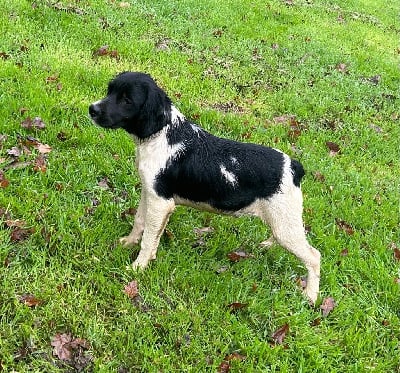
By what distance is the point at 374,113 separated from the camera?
330 inches

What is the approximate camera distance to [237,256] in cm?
468

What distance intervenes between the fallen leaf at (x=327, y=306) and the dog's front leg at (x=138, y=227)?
1.78 meters

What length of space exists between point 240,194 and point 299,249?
75cm

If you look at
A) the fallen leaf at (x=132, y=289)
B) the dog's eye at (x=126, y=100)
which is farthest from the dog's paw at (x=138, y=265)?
the dog's eye at (x=126, y=100)

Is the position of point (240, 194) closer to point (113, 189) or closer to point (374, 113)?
point (113, 189)

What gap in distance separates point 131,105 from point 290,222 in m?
1.64

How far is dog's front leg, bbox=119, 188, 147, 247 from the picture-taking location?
14.1 ft

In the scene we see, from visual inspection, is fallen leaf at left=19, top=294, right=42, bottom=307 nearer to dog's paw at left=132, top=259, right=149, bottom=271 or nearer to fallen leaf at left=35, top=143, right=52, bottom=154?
dog's paw at left=132, top=259, right=149, bottom=271

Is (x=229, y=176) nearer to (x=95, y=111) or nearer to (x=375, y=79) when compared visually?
(x=95, y=111)

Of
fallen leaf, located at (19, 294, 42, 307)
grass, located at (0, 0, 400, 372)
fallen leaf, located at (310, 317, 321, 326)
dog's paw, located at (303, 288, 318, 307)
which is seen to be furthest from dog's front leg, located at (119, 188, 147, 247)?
fallen leaf, located at (310, 317, 321, 326)

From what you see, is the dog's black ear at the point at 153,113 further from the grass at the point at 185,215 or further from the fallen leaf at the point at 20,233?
the fallen leaf at the point at 20,233

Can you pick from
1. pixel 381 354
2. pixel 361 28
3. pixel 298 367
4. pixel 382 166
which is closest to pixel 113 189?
pixel 298 367

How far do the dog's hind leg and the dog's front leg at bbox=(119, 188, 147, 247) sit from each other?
1.09 meters

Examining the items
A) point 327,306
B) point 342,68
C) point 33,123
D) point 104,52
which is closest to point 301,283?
point 327,306
